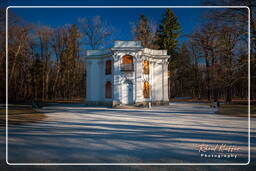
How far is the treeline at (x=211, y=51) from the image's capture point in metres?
8.04

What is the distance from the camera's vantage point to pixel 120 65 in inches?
732

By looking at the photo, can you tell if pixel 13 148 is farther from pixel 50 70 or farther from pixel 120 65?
pixel 50 70

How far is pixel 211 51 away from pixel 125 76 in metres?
10.3

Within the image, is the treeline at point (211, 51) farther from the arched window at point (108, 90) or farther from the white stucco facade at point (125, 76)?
the arched window at point (108, 90)

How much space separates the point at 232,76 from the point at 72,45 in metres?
24.4

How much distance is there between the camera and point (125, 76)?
18594 millimetres

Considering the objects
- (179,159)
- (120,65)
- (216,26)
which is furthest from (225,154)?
(120,65)

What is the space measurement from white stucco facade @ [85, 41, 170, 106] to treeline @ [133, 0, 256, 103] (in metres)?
5.88

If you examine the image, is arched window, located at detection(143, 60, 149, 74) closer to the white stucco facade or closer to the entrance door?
the white stucco facade

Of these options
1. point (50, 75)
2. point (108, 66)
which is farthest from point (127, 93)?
point (50, 75)

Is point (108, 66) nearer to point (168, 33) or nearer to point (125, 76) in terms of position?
point (125, 76)

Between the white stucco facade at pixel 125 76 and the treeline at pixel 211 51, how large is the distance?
231 inches

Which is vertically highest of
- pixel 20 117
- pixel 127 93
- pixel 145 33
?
pixel 145 33

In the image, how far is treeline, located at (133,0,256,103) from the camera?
8039 millimetres
